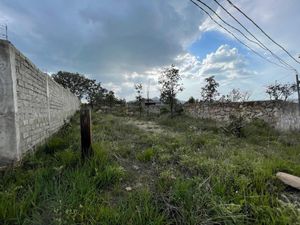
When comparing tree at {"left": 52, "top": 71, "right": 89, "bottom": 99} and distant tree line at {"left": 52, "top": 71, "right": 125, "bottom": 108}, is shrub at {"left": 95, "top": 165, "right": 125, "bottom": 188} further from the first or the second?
tree at {"left": 52, "top": 71, "right": 89, "bottom": 99}

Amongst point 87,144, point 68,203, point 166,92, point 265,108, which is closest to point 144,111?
point 166,92

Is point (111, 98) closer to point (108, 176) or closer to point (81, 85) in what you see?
point (81, 85)

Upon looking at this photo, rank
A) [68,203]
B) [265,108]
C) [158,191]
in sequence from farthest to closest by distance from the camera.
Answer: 1. [265,108]
2. [158,191]
3. [68,203]

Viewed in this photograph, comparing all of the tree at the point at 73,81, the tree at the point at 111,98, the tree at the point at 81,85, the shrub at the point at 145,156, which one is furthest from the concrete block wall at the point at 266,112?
the tree at the point at 73,81

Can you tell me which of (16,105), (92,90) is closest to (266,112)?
(16,105)

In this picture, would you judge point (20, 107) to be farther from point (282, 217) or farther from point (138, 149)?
point (282, 217)

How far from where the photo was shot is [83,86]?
109 feet

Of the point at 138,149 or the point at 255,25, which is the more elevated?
the point at 255,25

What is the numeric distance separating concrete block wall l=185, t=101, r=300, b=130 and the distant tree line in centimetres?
1819

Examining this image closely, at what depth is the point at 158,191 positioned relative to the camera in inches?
103

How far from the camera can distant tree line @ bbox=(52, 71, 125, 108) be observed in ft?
95.3

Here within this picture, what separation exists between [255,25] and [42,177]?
5.00m

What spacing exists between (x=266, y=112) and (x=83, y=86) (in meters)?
29.6

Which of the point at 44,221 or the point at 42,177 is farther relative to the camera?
the point at 42,177
